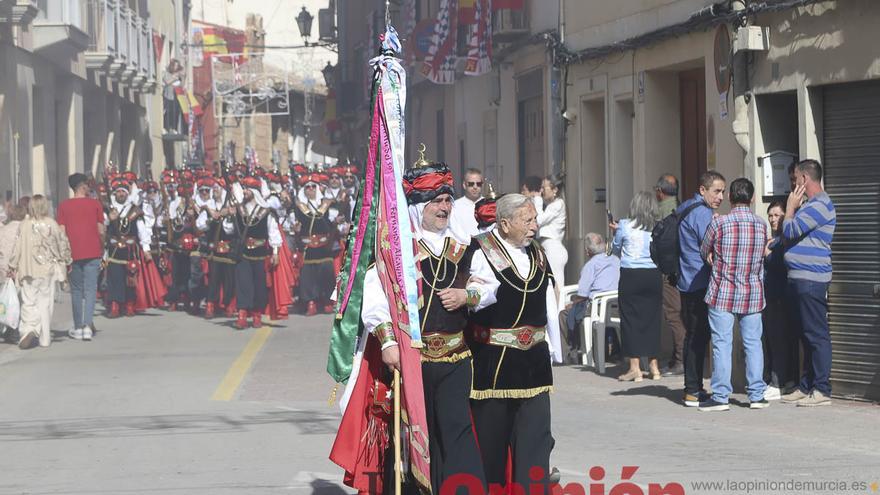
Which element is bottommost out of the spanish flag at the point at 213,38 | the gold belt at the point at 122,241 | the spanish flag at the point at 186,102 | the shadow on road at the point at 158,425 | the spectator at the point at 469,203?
the shadow on road at the point at 158,425

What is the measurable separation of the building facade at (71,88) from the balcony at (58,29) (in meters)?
0.02

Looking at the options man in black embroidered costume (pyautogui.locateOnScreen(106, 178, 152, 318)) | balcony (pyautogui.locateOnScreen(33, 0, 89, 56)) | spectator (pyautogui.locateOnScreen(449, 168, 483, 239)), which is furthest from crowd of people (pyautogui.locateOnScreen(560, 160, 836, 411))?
balcony (pyautogui.locateOnScreen(33, 0, 89, 56))

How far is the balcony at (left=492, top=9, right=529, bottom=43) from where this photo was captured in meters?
22.4

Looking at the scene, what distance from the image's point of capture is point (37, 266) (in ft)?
60.7

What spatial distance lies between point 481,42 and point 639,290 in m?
9.89

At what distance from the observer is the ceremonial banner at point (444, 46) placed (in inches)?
970

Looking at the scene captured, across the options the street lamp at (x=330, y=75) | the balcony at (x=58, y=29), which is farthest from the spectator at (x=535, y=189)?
the street lamp at (x=330, y=75)

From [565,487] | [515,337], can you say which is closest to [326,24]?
[565,487]

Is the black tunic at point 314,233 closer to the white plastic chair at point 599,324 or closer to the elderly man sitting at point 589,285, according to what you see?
the elderly man sitting at point 589,285

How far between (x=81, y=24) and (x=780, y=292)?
2239 cm

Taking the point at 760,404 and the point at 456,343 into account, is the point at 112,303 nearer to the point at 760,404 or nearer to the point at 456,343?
the point at 760,404

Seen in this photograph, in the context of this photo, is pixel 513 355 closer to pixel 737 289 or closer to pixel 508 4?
pixel 737 289

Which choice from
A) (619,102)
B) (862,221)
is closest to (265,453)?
(862,221)

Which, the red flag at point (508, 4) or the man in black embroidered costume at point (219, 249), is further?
the man in black embroidered costume at point (219, 249)
